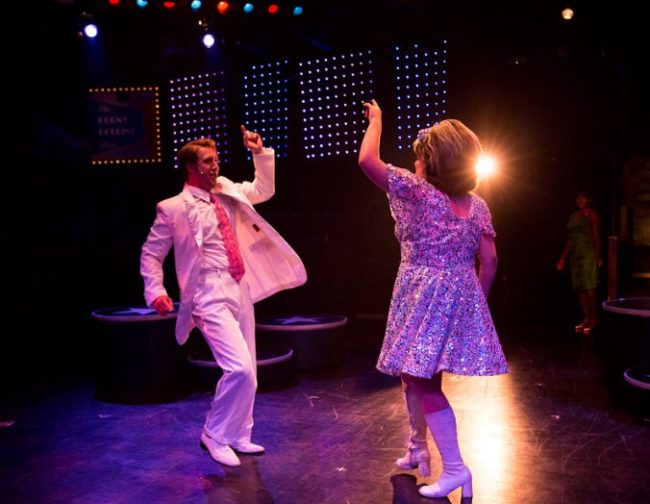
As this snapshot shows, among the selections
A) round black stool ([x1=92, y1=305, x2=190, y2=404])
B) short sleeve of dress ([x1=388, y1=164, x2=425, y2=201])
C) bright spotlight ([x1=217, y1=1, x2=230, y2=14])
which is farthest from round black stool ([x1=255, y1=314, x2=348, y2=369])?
short sleeve of dress ([x1=388, y1=164, x2=425, y2=201])

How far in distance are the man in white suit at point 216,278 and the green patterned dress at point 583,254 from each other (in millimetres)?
5058

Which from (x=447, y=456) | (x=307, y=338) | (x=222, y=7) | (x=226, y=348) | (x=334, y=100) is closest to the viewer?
(x=447, y=456)

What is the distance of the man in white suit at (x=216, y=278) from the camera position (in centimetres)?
347

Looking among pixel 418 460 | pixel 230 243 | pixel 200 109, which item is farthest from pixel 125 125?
pixel 418 460

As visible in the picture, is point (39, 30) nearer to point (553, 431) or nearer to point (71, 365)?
point (71, 365)

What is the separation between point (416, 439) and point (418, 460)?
0.10 m

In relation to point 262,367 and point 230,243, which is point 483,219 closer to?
point 230,243

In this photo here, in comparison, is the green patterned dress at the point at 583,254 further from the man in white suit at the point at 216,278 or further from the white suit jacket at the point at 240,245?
the man in white suit at the point at 216,278

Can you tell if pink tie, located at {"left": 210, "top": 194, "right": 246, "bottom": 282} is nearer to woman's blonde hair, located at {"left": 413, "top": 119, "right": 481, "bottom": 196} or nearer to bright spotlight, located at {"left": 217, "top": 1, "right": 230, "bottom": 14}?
woman's blonde hair, located at {"left": 413, "top": 119, "right": 481, "bottom": 196}

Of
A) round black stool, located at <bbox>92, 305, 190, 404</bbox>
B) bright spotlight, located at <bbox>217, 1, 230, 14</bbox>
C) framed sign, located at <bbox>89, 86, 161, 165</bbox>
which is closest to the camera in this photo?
round black stool, located at <bbox>92, 305, 190, 404</bbox>

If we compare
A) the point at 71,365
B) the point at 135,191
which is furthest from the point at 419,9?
the point at 71,365

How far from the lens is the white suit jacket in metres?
3.58

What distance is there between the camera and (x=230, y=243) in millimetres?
3631

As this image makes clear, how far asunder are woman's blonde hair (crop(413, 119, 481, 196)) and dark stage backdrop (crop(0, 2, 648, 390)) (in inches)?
174
